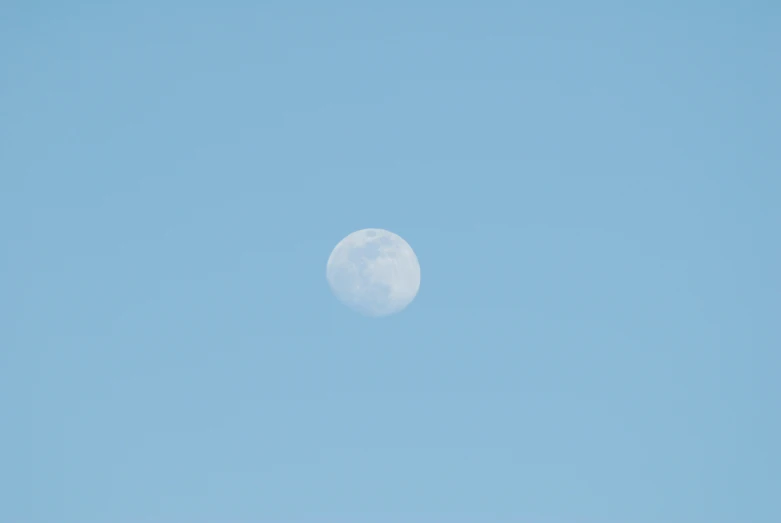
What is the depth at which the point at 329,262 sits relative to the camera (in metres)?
54.4

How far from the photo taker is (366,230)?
55.2 meters

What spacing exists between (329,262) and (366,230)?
572 centimetres
